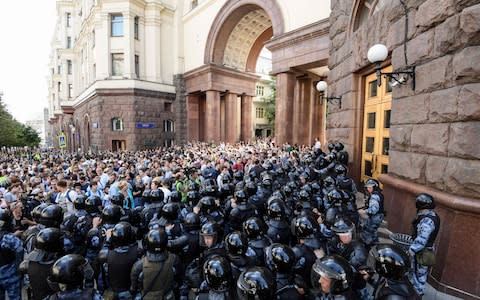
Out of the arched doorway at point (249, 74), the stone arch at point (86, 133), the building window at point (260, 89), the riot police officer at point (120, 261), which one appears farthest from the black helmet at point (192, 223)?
the building window at point (260, 89)

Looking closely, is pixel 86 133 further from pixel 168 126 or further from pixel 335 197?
pixel 335 197

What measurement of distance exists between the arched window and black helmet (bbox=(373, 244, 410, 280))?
21.4ft

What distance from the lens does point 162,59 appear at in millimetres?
25266

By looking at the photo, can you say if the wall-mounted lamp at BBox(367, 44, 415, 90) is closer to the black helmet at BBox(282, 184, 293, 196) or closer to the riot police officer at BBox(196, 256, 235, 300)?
the black helmet at BBox(282, 184, 293, 196)

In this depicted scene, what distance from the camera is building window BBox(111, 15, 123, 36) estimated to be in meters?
23.1

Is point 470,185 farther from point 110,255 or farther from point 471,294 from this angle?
point 110,255

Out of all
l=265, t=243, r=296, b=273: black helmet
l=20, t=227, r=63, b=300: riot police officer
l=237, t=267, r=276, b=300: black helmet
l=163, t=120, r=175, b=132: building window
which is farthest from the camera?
l=163, t=120, r=175, b=132: building window

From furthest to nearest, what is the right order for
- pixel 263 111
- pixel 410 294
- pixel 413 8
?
1. pixel 263 111
2. pixel 413 8
3. pixel 410 294

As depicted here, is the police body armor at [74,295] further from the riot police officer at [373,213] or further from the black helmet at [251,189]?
the riot police officer at [373,213]

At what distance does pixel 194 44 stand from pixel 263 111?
21096mm

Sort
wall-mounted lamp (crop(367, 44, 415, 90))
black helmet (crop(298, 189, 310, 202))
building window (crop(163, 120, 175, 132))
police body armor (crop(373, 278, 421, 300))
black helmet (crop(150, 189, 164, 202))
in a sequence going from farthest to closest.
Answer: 1. building window (crop(163, 120, 175, 132))
2. black helmet (crop(150, 189, 164, 202))
3. black helmet (crop(298, 189, 310, 202))
4. wall-mounted lamp (crop(367, 44, 415, 90))
5. police body armor (crop(373, 278, 421, 300))

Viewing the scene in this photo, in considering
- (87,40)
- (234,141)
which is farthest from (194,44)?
(87,40)

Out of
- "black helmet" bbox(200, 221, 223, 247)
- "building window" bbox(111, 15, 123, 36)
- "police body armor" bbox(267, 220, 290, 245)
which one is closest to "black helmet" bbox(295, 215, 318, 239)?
"police body armor" bbox(267, 220, 290, 245)

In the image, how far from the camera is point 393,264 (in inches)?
85.9
